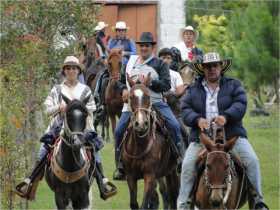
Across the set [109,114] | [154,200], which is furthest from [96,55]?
[154,200]

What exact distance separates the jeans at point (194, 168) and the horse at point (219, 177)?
0.30 feet

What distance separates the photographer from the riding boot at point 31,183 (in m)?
18.8

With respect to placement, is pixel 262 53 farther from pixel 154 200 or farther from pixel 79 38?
pixel 154 200

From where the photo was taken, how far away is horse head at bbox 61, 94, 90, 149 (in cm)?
1716

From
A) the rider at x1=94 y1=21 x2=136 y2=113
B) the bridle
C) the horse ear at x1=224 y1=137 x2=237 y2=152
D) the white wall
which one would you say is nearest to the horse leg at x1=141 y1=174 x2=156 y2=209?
the bridle

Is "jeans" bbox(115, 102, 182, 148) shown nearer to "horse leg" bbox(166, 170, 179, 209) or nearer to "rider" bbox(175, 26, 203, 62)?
"horse leg" bbox(166, 170, 179, 209)

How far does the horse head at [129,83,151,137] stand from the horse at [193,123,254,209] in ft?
11.3

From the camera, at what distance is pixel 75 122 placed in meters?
17.2

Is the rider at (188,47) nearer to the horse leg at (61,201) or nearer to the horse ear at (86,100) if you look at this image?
the horse ear at (86,100)

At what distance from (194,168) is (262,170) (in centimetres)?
1383

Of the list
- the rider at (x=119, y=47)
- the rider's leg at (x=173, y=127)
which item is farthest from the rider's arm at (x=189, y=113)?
the rider at (x=119, y=47)

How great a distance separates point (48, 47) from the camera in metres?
23.3

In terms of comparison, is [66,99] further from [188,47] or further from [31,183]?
[188,47]

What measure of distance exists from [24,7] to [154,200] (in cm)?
519
